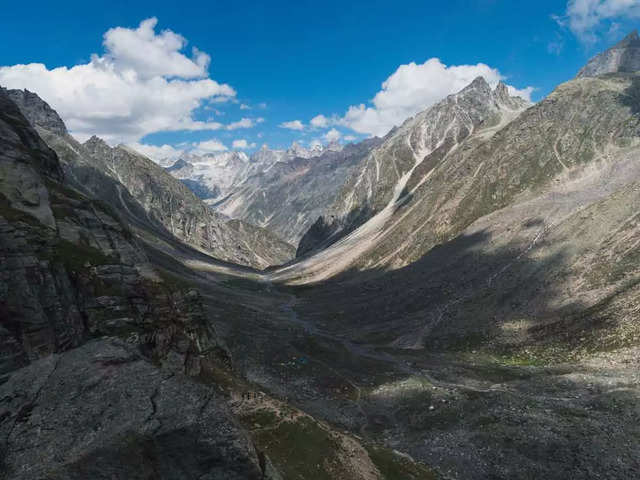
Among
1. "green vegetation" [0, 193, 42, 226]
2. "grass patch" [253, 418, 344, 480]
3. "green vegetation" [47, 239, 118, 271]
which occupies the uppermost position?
"green vegetation" [0, 193, 42, 226]

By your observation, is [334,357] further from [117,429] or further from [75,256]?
[117,429]

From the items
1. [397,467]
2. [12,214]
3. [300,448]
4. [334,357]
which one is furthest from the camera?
[334,357]

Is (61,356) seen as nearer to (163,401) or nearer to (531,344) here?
(163,401)

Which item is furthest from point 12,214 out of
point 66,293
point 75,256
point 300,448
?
point 300,448

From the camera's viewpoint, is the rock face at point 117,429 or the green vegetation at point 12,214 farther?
the green vegetation at point 12,214

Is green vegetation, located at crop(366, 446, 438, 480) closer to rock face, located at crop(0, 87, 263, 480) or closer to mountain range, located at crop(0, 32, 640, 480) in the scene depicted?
mountain range, located at crop(0, 32, 640, 480)

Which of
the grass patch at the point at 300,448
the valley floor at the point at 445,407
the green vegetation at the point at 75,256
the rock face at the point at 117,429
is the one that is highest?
the green vegetation at the point at 75,256

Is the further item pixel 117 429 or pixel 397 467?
pixel 397 467

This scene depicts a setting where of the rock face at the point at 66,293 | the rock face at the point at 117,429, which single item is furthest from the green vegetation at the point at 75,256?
the rock face at the point at 117,429

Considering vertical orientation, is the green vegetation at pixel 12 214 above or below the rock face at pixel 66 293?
above

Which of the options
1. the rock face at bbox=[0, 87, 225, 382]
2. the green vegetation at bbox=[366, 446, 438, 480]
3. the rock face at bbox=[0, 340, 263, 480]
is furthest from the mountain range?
the green vegetation at bbox=[366, 446, 438, 480]

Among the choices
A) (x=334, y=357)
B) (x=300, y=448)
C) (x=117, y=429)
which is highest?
(x=117, y=429)

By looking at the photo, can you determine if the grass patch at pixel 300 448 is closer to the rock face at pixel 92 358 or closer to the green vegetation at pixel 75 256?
the rock face at pixel 92 358
